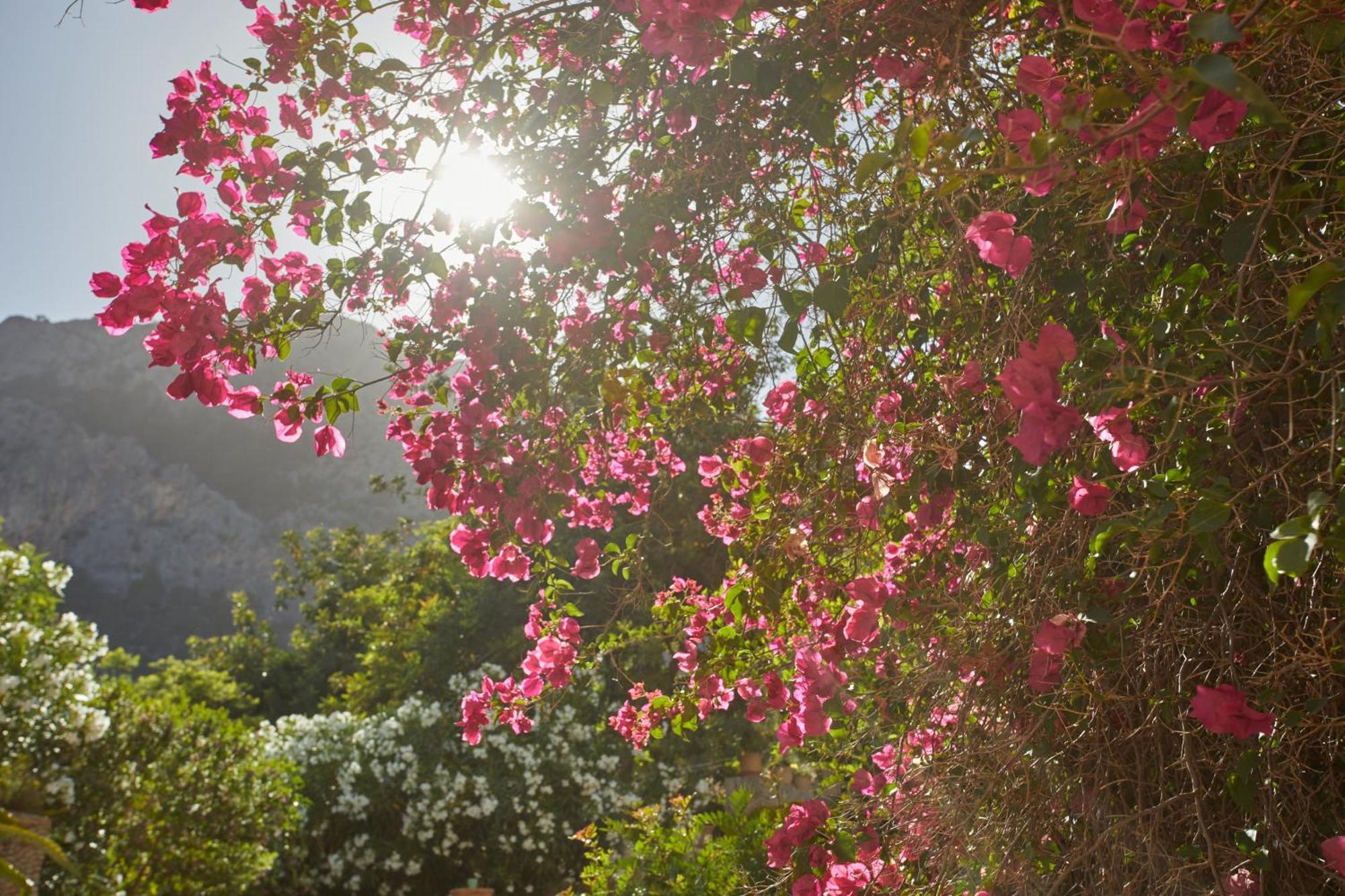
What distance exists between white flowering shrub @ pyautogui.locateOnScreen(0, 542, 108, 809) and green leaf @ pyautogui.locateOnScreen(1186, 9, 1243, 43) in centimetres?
569

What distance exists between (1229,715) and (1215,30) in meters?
0.85

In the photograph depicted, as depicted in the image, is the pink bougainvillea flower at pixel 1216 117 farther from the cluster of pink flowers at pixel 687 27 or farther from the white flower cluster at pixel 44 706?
the white flower cluster at pixel 44 706

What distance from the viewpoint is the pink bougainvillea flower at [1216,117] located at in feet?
3.01

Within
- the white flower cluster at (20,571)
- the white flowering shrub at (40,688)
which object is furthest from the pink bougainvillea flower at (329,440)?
the white flower cluster at (20,571)

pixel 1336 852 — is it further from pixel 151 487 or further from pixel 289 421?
pixel 151 487

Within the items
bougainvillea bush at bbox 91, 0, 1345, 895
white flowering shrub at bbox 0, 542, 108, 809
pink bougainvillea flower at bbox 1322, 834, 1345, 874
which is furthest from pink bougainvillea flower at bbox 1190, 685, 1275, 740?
white flowering shrub at bbox 0, 542, 108, 809

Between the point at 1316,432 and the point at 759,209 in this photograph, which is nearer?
the point at 1316,432

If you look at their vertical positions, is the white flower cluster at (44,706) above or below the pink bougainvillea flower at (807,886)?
above

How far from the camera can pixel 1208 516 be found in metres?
0.98

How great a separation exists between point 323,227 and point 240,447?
4977 centimetres

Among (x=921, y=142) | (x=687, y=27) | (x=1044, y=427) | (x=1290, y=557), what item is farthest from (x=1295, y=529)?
(x=687, y=27)

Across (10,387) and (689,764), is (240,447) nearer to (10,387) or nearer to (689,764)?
(10,387)

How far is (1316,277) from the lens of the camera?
2.61 feet

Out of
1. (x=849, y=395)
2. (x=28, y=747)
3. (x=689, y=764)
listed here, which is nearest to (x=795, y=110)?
(x=849, y=395)
